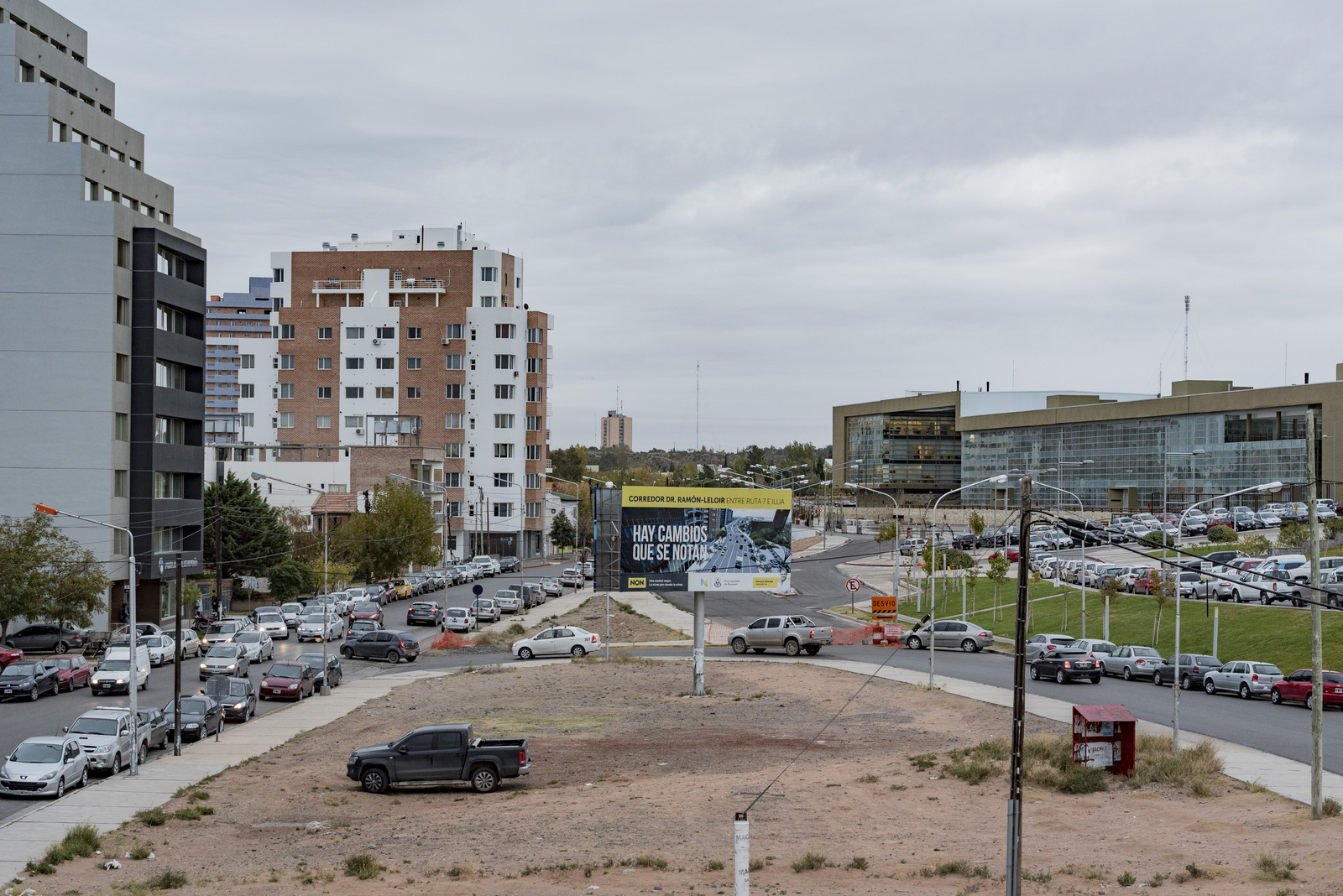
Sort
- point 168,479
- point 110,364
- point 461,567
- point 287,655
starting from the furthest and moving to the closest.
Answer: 1. point 461,567
2. point 168,479
3. point 110,364
4. point 287,655

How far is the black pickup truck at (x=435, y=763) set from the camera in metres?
28.7

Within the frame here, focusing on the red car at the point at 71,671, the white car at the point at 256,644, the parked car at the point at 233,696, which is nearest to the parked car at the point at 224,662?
the white car at the point at 256,644

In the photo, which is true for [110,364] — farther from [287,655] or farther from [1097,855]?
[1097,855]

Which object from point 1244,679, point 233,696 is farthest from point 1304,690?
point 233,696

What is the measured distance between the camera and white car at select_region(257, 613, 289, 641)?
5962cm

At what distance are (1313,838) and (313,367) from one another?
10854cm

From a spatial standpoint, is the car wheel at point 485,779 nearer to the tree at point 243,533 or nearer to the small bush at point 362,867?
the small bush at point 362,867

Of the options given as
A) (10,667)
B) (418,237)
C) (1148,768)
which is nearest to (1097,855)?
(1148,768)

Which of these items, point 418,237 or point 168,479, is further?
point 418,237

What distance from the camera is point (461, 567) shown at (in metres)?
93.9

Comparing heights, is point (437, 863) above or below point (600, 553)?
below

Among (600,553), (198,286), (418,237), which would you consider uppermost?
(418,237)

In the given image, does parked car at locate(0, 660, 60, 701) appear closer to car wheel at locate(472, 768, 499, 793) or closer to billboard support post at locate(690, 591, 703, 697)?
car wheel at locate(472, 768, 499, 793)

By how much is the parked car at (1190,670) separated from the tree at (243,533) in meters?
56.3
